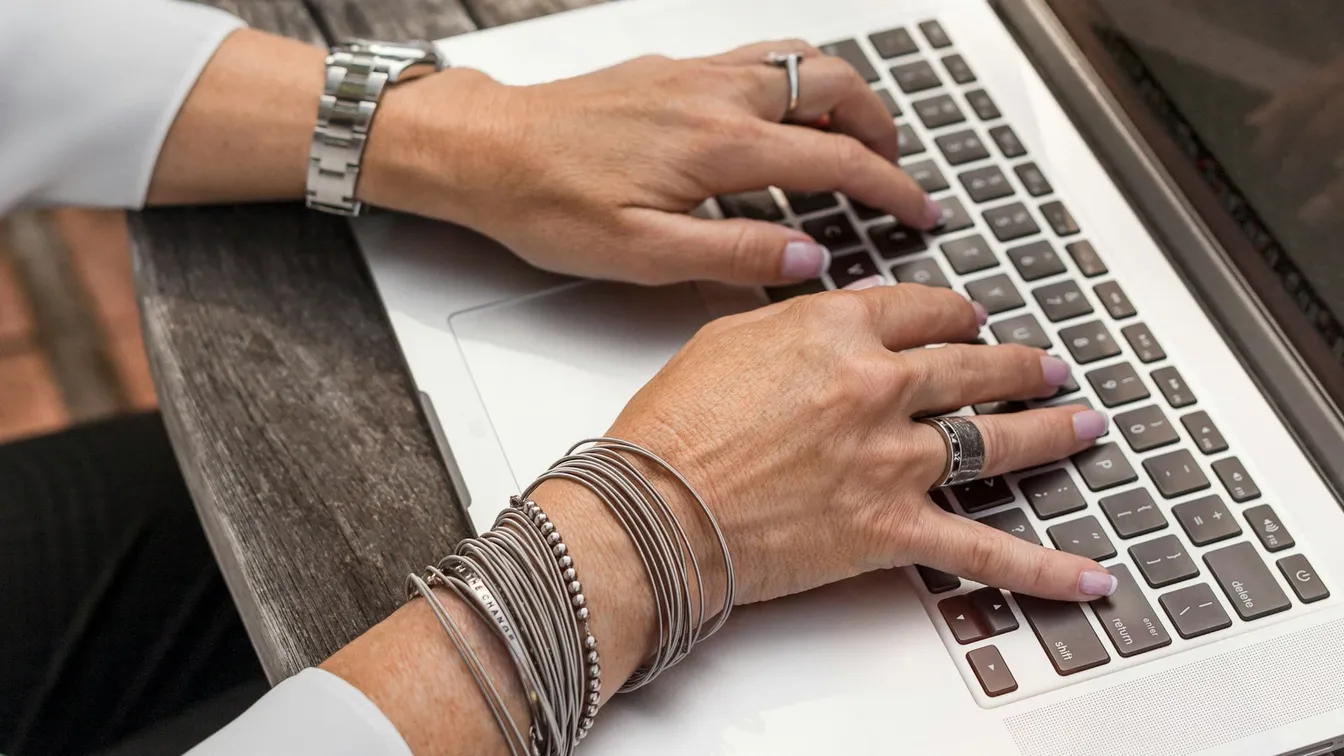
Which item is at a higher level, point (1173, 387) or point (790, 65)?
point (790, 65)

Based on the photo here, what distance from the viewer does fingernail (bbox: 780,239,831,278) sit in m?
0.70

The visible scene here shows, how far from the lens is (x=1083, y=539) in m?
0.62

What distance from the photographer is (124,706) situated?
825 millimetres

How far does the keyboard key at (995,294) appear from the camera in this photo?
0.72m

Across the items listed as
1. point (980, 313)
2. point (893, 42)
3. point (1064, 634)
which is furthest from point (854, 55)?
point (1064, 634)

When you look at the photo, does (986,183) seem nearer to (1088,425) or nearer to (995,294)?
(995,294)

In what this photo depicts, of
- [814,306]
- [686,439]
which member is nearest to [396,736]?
[686,439]

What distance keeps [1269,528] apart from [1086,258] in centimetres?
21

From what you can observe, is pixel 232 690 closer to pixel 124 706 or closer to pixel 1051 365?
pixel 124 706

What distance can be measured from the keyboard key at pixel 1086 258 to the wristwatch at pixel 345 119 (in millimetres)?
456

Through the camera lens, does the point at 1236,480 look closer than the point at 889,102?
Yes

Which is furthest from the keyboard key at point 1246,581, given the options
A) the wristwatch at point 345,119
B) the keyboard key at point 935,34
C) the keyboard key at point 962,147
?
the wristwatch at point 345,119

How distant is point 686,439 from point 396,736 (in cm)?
21

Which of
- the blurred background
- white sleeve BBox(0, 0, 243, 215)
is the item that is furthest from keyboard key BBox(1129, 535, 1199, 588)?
the blurred background
